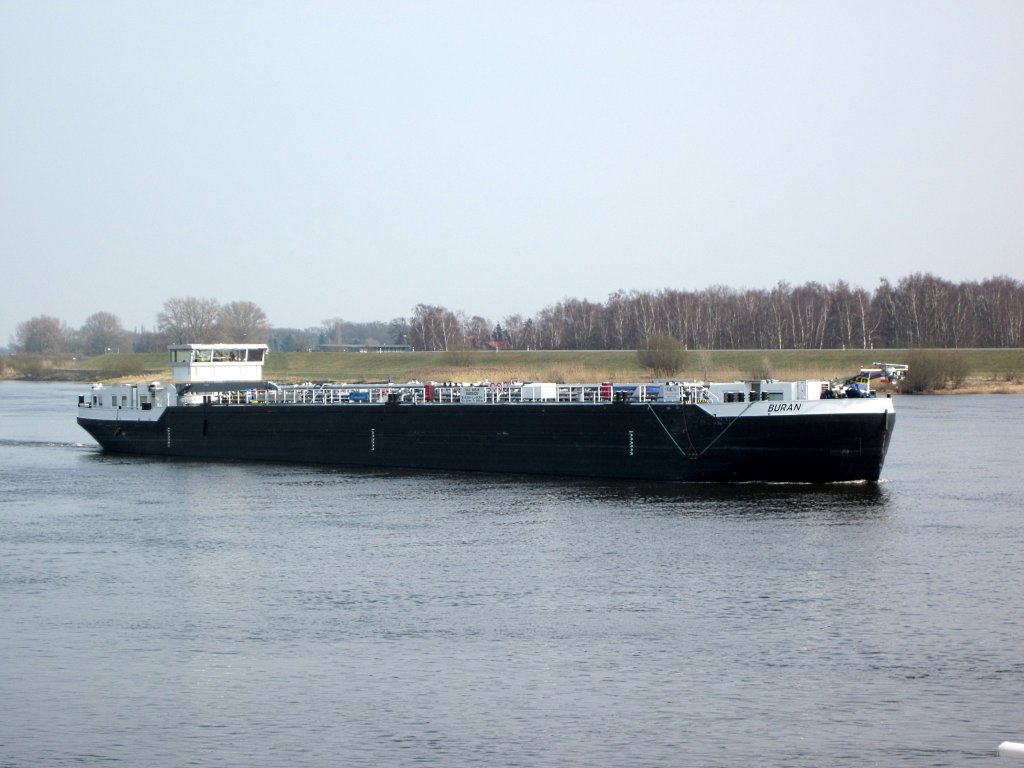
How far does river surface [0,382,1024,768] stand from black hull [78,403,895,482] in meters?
1.33

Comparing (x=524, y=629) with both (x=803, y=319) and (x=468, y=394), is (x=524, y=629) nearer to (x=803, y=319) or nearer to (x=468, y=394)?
(x=468, y=394)

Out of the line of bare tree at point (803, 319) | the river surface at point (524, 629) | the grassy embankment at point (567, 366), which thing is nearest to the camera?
the river surface at point (524, 629)

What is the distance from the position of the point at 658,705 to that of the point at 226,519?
931 inches

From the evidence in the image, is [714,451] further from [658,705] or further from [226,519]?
[658,705]

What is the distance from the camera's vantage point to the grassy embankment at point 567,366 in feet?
369

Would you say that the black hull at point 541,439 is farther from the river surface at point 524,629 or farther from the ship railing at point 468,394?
the river surface at point 524,629

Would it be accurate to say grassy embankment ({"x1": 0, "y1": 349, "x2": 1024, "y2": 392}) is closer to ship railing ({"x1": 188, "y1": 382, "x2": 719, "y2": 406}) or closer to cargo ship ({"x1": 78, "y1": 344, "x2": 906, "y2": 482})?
ship railing ({"x1": 188, "y1": 382, "x2": 719, "y2": 406})

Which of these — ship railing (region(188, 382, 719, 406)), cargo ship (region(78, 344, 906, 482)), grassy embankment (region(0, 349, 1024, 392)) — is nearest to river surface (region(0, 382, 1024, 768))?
cargo ship (region(78, 344, 906, 482))

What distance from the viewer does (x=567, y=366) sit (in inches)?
5017

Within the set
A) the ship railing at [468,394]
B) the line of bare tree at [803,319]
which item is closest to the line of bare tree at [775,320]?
the line of bare tree at [803,319]

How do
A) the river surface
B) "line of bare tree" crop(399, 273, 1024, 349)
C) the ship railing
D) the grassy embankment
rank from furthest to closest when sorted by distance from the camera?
1. "line of bare tree" crop(399, 273, 1024, 349)
2. the grassy embankment
3. the ship railing
4. the river surface

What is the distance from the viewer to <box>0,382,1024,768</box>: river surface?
18828 millimetres

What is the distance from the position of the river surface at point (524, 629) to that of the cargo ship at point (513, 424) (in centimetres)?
154

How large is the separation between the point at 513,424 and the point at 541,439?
1597 mm
